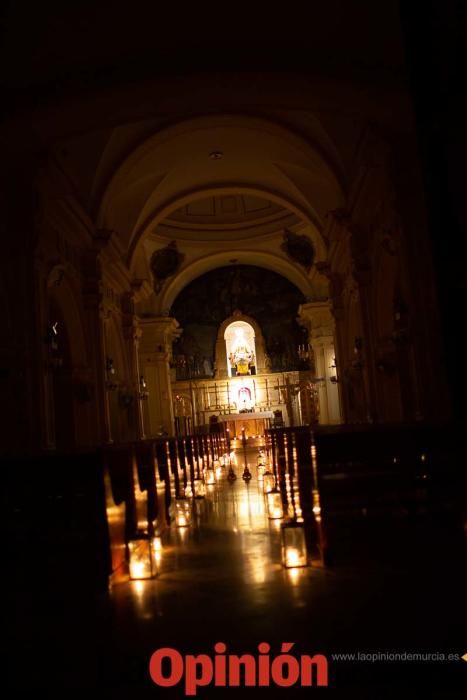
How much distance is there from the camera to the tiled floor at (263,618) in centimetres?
205

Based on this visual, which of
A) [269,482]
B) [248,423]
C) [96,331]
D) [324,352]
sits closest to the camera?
[269,482]

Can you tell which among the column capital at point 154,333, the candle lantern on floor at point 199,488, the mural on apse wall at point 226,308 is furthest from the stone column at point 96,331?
the mural on apse wall at point 226,308

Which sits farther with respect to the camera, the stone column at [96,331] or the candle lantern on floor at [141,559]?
the stone column at [96,331]

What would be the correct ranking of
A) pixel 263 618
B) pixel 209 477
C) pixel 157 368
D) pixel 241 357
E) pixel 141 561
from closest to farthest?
1. pixel 263 618
2. pixel 141 561
3. pixel 209 477
4. pixel 157 368
5. pixel 241 357

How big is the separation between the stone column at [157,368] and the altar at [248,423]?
2375 millimetres

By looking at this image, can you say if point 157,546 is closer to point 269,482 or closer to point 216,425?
point 269,482

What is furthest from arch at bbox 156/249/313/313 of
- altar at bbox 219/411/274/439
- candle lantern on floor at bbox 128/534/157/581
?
candle lantern on floor at bbox 128/534/157/581

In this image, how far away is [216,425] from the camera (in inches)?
741

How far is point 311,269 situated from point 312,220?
20.0ft

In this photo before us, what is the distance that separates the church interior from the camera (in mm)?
2264

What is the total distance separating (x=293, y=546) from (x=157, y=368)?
65.9ft

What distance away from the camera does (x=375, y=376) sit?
1163 centimetres

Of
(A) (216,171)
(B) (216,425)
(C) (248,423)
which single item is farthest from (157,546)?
(C) (248,423)

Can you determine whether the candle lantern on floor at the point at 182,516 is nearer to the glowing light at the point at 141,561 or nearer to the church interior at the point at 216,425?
the church interior at the point at 216,425
